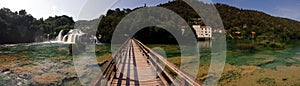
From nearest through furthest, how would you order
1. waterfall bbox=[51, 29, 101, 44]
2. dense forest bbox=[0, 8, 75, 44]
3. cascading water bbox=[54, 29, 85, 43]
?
waterfall bbox=[51, 29, 101, 44], cascading water bbox=[54, 29, 85, 43], dense forest bbox=[0, 8, 75, 44]

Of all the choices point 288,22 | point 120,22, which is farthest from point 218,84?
point 288,22

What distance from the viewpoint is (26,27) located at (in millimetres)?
25453

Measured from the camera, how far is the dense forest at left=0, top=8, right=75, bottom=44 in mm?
22297

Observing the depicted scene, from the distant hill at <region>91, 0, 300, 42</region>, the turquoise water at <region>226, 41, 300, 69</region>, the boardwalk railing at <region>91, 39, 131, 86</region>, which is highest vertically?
the distant hill at <region>91, 0, 300, 42</region>

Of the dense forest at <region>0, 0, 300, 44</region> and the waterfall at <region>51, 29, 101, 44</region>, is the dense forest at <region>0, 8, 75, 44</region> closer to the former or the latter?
the dense forest at <region>0, 0, 300, 44</region>

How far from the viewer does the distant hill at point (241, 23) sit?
17.8 m

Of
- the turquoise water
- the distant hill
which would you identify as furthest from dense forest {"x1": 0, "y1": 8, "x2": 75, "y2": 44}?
the turquoise water

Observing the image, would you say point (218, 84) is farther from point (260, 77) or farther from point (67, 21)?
point (67, 21)

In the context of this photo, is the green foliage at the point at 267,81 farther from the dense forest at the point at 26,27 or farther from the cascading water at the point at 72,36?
the dense forest at the point at 26,27

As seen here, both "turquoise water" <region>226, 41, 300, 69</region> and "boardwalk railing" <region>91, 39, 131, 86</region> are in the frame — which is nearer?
"boardwalk railing" <region>91, 39, 131, 86</region>

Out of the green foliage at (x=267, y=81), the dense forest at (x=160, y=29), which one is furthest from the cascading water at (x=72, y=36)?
the green foliage at (x=267, y=81)

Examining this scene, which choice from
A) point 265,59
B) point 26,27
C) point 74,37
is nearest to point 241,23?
point 74,37

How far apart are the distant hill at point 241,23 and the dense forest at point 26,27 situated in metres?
6.85

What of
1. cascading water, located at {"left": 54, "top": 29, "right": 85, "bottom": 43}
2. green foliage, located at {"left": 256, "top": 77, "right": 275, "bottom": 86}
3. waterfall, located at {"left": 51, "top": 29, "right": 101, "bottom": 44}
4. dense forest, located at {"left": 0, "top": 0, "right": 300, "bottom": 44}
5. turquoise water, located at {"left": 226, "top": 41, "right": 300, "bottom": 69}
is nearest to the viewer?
green foliage, located at {"left": 256, "top": 77, "right": 275, "bottom": 86}
